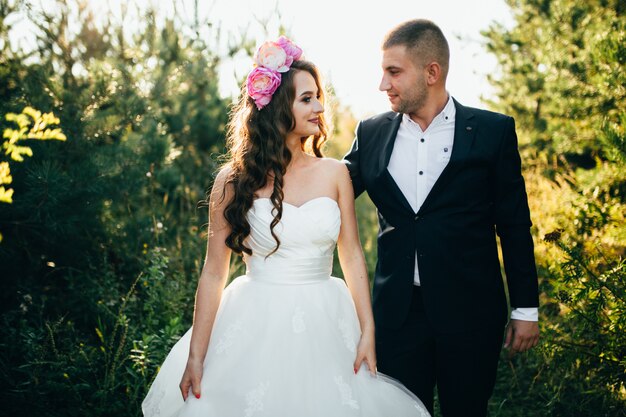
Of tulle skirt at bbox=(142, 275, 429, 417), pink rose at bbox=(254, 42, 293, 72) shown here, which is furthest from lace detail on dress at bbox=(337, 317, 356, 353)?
pink rose at bbox=(254, 42, 293, 72)

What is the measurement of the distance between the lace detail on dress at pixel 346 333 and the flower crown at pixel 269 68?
1.19m

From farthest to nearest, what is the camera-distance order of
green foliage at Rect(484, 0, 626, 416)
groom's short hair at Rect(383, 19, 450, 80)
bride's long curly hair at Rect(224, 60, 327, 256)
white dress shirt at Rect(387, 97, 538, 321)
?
1. green foliage at Rect(484, 0, 626, 416)
2. groom's short hair at Rect(383, 19, 450, 80)
3. white dress shirt at Rect(387, 97, 538, 321)
4. bride's long curly hair at Rect(224, 60, 327, 256)

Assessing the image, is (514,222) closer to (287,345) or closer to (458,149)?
(458,149)

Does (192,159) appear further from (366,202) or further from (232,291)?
(232,291)

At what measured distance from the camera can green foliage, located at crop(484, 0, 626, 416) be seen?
3.28 meters

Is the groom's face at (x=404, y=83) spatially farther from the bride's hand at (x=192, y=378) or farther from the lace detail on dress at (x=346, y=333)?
the bride's hand at (x=192, y=378)

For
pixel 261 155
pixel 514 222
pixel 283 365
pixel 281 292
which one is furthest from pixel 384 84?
pixel 283 365

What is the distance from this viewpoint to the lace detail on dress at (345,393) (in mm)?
2395

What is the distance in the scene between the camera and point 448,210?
2793 millimetres

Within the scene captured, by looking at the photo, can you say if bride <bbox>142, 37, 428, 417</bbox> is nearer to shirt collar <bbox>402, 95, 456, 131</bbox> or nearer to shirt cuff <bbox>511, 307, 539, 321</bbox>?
shirt collar <bbox>402, 95, 456, 131</bbox>

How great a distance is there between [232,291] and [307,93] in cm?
111

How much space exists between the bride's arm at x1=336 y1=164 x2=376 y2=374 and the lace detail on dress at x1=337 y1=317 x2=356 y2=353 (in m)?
0.04

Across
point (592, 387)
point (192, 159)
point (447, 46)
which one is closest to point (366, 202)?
point (192, 159)

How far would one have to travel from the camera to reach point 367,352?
2.63 meters
